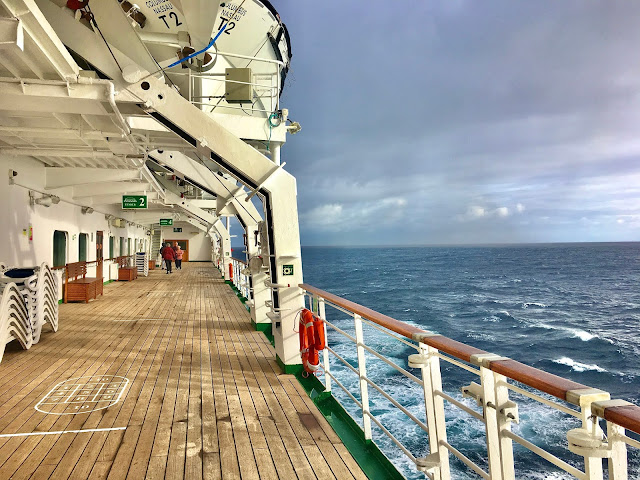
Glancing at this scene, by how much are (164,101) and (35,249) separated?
5339 mm

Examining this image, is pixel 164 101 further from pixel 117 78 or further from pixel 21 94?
pixel 21 94

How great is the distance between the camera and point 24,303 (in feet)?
15.5

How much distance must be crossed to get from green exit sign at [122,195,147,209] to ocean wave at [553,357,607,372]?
12.9 meters

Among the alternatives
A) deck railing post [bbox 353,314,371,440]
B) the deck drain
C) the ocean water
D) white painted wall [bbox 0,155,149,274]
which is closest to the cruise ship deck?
the deck drain

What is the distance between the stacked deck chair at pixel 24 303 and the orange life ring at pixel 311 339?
9.61 feet

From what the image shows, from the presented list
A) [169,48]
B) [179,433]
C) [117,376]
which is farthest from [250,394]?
[169,48]

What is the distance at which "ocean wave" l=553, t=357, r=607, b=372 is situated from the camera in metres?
12.7

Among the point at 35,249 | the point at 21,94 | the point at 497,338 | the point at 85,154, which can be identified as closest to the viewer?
the point at 21,94

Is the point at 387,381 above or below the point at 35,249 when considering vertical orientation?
below

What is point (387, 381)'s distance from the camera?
27.1ft

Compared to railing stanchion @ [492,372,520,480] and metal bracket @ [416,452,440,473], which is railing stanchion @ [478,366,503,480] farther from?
metal bracket @ [416,452,440,473]

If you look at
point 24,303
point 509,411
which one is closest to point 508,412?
point 509,411

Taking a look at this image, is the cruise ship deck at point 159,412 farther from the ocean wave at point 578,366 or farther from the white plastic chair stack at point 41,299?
the ocean wave at point 578,366

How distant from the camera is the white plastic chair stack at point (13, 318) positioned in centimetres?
415
